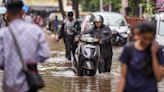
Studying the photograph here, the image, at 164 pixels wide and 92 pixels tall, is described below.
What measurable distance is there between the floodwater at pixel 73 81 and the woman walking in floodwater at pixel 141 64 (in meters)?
6.38

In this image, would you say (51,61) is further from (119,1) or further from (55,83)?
(119,1)

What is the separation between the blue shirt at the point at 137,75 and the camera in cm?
638

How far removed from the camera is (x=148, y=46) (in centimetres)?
636

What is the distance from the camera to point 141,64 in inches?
251

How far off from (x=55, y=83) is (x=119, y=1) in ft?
129

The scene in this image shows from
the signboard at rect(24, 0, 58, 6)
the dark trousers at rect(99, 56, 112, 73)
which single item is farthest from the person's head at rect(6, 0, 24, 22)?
the signboard at rect(24, 0, 58, 6)

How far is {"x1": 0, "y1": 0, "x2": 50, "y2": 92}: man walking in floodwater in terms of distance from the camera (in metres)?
6.66

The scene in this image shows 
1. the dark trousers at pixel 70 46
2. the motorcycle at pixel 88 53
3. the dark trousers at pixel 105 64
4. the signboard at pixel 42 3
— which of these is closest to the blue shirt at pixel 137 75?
the motorcycle at pixel 88 53

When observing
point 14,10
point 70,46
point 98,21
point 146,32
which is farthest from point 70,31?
point 146,32

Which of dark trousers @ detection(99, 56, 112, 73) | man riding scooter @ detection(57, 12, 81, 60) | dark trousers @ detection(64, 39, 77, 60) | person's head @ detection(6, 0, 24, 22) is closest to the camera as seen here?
person's head @ detection(6, 0, 24, 22)

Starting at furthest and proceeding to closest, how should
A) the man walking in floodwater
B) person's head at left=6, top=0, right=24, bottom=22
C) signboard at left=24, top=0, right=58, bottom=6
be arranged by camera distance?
signboard at left=24, top=0, right=58, bottom=6, person's head at left=6, top=0, right=24, bottom=22, the man walking in floodwater

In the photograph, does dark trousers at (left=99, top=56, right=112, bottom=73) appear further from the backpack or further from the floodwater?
the backpack

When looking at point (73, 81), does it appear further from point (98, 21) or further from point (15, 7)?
point (15, 7)

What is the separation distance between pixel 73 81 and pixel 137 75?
26.5ft
